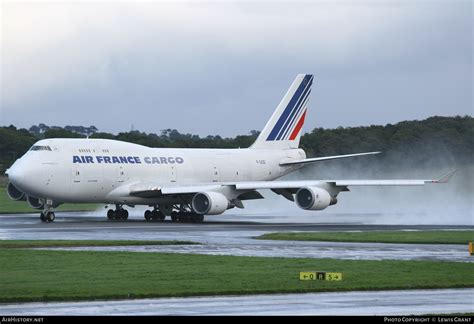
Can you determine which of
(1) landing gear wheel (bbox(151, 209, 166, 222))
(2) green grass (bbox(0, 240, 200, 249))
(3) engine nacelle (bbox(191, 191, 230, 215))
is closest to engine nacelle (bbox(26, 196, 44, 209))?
(1) landing gear wheel (bbox(151, 209, 166, 222))

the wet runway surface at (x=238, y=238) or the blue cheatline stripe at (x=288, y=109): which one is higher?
the blue cheatline stripe at (x=288, y=109)

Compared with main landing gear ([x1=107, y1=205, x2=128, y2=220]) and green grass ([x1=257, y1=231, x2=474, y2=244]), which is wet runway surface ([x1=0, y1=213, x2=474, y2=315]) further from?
main landing gear ([x1=107, y1=205, x2=128, y2=220])

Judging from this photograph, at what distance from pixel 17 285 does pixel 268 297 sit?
19.7 feet

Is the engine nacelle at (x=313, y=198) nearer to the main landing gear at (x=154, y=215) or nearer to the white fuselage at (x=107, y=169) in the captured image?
the white fuselage at (x=107, y=169)

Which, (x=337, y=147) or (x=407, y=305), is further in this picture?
(x=337, y=147)

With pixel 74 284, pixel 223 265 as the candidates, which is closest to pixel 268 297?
pixel 74 284

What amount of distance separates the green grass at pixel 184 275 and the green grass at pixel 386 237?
33.6 feet

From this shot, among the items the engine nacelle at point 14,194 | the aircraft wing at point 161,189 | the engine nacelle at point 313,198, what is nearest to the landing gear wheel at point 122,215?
the aircraft wing at point 161,189

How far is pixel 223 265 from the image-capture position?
29312 mm

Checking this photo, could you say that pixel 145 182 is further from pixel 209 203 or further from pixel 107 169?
pixel 209 203

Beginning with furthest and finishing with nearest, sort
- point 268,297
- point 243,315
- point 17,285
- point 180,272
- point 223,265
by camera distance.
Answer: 1. point 223,265
2. point 180,272
3. point 17,285
4. point 268,297
5. point 243,315

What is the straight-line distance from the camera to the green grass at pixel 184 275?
76.9 ft

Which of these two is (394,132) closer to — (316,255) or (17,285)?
(316,255)

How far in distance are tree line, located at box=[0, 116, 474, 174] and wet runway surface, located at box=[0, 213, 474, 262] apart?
21830 millimetres
